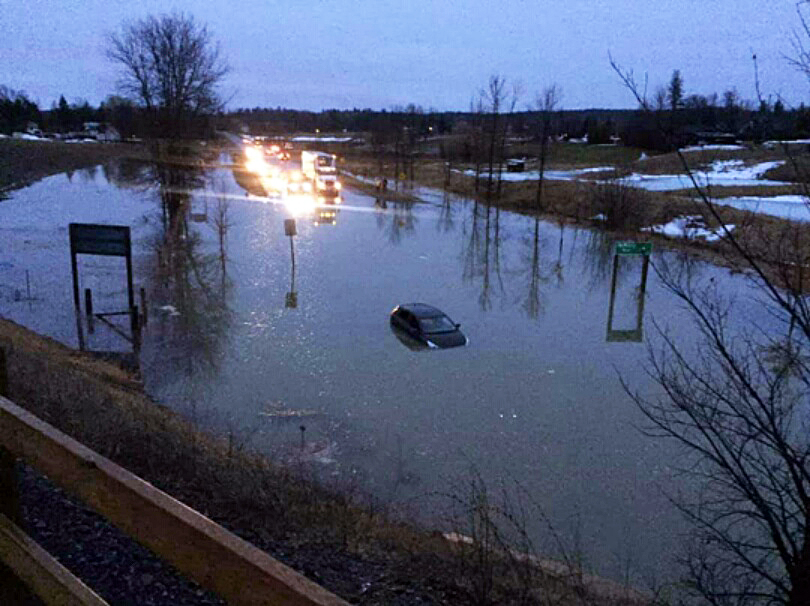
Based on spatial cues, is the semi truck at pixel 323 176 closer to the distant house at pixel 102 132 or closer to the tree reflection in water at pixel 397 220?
the tree reflection in water at pixel 397 220

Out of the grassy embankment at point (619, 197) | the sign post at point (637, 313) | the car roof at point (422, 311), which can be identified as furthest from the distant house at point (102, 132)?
the sign post at point (637, 313)

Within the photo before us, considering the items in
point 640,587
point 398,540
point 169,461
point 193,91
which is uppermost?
point 193,91

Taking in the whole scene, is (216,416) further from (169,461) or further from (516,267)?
(516,267)

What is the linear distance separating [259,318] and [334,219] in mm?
22764

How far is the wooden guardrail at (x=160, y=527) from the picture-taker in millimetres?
1615

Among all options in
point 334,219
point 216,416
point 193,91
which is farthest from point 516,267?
point 193,91

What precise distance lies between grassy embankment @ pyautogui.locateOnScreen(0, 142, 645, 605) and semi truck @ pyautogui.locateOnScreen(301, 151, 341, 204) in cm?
4417

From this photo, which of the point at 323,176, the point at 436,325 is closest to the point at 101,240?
the point at 436,325

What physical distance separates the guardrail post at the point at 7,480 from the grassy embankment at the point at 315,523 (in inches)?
143

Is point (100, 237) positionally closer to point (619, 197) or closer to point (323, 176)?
point (619, 197)

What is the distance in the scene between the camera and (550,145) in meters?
96.9

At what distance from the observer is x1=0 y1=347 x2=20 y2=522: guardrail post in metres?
2.78

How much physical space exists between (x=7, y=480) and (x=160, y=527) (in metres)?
1.30

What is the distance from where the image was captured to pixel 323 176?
6169cm
